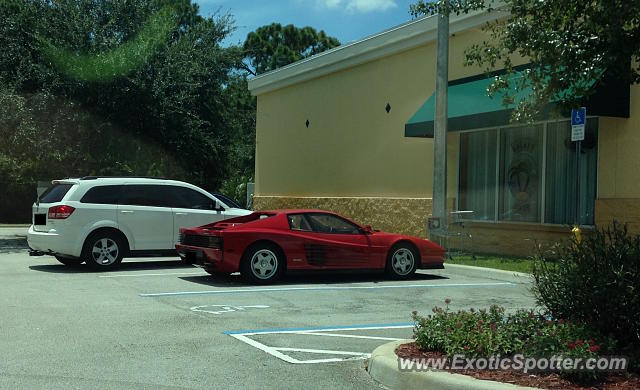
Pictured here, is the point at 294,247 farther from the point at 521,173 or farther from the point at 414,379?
the point at 521,173

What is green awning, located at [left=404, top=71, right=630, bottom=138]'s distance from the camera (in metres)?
14.0

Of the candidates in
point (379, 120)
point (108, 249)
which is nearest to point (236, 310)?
point (108, 249)

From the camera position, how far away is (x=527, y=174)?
17.0 metres

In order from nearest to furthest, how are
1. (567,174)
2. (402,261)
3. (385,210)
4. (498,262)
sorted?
(402,261)
(498,262)
(567,174)
(385,210)

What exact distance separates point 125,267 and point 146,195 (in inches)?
60.8

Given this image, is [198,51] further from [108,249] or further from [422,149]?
[108,249]

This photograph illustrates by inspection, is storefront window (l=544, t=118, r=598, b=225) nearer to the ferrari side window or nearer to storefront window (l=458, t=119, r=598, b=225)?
storefront window (l=458, t=119, r=598, b=225)

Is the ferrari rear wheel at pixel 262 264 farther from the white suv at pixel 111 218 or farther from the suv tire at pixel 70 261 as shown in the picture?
the suv tire at pixel 70 261

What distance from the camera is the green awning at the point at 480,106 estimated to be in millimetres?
13984

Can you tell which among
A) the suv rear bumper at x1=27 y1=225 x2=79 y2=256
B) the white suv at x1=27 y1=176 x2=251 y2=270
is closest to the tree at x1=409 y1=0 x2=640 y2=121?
the white suv at x1=27 y1=176 x2=251 y2=270

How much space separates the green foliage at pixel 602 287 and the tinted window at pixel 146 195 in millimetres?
9742

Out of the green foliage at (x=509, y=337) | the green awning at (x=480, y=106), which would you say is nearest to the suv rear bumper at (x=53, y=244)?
the green awning at (x=480, y=106)

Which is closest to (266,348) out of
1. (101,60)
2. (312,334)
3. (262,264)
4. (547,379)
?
(312,334)

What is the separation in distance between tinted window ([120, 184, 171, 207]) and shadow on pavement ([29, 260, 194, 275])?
Answer: 1306mm
